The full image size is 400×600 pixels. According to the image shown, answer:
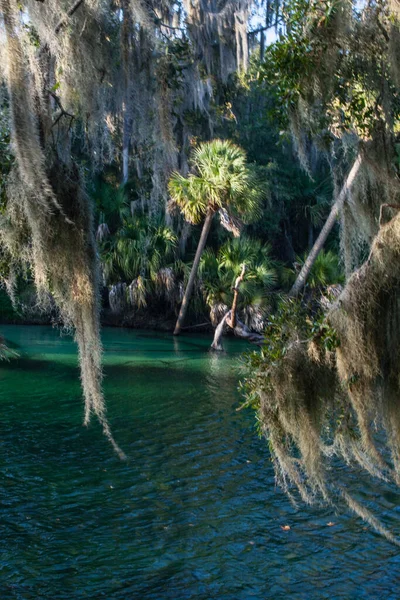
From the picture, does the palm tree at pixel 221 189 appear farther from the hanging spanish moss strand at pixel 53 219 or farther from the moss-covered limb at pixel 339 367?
the moss-covered limb at pixel 339 367

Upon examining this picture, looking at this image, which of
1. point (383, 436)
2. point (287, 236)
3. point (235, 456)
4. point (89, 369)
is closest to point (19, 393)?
point (235, 456)

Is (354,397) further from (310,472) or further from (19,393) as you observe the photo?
(19,393)

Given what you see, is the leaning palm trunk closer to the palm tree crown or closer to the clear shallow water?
the palm tree crown

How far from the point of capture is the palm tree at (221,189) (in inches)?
827

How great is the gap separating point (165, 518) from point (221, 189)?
1468 cm

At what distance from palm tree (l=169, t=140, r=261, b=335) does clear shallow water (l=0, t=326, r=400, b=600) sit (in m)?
9.77

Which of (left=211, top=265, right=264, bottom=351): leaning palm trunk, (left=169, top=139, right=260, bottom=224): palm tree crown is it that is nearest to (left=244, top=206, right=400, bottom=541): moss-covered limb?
(left=211, top=265, right=264, bottom=351): leaning palm trunk

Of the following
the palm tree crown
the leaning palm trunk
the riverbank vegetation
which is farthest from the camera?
the palm tree crown

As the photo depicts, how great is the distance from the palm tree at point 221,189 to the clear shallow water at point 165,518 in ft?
32.1

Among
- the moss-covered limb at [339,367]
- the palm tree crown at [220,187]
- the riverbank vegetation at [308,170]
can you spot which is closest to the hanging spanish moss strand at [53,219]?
the riverbank vegetation at [308,170]

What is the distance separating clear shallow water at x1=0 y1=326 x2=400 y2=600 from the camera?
616 centimetres

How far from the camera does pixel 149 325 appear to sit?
2480cm

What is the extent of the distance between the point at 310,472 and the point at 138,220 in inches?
792

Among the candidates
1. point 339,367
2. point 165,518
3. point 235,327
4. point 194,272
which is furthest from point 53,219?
point 194,272
